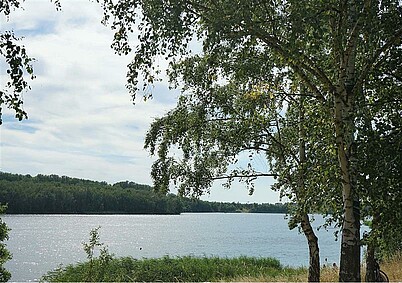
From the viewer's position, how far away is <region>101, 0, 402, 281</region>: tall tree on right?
5.73 m

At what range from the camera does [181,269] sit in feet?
64.3

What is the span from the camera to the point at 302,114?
32.5 feet

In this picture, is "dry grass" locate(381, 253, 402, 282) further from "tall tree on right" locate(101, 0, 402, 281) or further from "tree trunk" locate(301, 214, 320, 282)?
"tall tree on right" locate(101, 0, 402, 281)

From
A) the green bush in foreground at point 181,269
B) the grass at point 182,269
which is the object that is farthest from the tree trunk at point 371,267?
the green bush in foreground at point 181,269

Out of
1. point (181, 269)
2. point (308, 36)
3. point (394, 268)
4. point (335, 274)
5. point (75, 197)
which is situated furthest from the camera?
point (75, 197)

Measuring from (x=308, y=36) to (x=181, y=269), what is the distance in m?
15.3

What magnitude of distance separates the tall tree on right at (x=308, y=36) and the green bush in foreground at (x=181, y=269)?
11.9m

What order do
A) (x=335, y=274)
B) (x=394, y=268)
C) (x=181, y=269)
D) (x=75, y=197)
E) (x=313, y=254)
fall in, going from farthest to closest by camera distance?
1. (x=75, y=197)
2. (x=181, y=269)
3. (x=394, y=268)
4. (x=335, y=274)
5. (x=313, y=254)

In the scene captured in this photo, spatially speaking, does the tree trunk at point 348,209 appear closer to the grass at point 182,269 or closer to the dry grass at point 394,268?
the dry grass at point 394,268

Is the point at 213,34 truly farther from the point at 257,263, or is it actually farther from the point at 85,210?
the point at 85,210

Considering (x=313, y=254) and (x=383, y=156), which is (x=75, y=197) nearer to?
(x=313, y=254)

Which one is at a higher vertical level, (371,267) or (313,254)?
(313,254)

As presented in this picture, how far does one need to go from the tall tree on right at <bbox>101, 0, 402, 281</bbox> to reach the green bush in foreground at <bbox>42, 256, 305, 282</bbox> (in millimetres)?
11895

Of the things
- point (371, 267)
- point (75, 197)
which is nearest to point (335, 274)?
point (371, 267)
